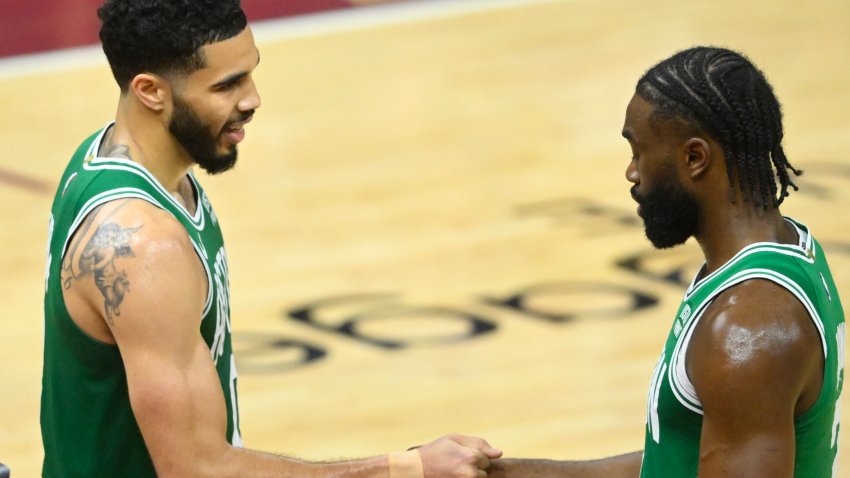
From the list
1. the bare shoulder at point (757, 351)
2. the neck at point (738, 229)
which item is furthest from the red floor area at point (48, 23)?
the bare shoulder at point (757, 351)

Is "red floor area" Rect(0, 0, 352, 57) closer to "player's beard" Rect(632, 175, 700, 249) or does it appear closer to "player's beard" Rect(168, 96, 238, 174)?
"player's beard" Rect(168, 96, 238, 174)

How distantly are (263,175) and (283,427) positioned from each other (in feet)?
10.0

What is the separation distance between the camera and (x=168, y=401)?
315 cm

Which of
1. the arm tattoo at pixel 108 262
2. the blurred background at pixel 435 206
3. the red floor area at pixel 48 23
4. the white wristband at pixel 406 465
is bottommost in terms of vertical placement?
the white wristband at pixel 406 465

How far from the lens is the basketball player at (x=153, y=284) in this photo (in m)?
3.17

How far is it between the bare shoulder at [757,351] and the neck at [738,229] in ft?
0.43

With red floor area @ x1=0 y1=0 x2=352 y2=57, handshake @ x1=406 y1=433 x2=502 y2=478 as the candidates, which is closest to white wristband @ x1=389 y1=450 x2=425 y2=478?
handshake @ x1=406 y1=433 x2=502 y2=478

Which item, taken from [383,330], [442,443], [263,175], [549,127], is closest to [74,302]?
[442,443]

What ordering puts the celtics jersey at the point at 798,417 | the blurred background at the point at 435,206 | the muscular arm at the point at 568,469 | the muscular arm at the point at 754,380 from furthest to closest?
1. the blurred background at the point at 435,206
2. the muscular arm at the point at 568,469
3. the celtics jersey at the point at 798,417
4. the muscular arm at the point at 754,380

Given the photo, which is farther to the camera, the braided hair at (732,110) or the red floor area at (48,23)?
the red floor area at (48,23)

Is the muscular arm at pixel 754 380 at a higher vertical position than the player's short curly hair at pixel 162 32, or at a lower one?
lower

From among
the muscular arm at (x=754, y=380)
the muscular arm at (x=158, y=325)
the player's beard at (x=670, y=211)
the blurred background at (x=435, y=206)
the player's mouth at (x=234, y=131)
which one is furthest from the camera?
the blurred background at (x=435, y=206)

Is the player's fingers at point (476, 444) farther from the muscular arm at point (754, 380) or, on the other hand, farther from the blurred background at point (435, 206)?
the blurred background at point (435, 206)

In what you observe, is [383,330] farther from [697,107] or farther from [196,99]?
[697,107]
